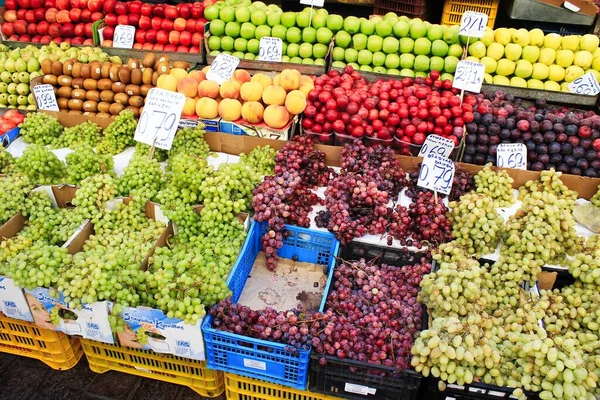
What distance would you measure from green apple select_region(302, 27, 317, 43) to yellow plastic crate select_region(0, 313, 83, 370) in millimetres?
2997

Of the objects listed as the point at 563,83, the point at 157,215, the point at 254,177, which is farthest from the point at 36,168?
the point at 563,83

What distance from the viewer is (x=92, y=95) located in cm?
366

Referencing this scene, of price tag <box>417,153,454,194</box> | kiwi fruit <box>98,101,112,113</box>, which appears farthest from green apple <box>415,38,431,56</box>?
kiwi fruit <box>98,101,112,113</box>

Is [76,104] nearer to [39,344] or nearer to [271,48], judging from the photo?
[271,48]

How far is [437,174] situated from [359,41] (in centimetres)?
178

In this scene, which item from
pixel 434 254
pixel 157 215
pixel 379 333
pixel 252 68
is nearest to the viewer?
pixel 379 333

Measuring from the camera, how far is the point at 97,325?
2.21 meters

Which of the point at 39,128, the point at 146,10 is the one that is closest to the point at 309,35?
the point at 146,10

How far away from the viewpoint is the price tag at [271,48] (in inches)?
157

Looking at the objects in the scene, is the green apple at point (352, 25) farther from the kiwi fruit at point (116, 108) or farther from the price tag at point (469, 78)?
the kiwi fruit at point (116, 108)

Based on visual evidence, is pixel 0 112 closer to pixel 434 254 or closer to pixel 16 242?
pixel 16 242

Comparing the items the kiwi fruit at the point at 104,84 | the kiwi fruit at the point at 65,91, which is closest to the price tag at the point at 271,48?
the kiwi fruit at the point at 104,84

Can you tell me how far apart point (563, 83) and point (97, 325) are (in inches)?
153

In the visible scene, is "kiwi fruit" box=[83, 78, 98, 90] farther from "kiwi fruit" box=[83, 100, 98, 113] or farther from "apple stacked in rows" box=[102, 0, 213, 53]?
"apple stacked in rows" box=[102, 0, 213, 53]
